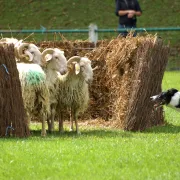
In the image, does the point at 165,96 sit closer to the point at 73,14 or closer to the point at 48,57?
the point at 48,57

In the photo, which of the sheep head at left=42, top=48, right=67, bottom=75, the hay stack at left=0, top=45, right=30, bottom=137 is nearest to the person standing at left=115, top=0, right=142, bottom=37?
the sheep head at left=42, top=48, right=67, bottom=75

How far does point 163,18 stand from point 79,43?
1917 cm

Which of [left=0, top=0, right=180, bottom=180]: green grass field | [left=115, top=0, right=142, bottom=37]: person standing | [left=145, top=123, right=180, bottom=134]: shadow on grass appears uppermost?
[left=115, top=0, right=142, bottom=37]: person standing

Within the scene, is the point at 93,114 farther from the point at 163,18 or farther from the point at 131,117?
the point at 163,18

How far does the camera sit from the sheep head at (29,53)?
13844 mm

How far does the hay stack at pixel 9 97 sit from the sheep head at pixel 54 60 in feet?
5.39

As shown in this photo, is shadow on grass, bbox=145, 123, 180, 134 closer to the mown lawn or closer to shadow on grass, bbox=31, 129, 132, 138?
shadow on grass, bbox=31, 129, 132, 138

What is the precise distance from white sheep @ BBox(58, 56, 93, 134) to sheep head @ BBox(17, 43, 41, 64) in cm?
60

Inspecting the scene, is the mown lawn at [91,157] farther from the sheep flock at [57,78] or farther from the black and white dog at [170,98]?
the sheep flock at [57,78]

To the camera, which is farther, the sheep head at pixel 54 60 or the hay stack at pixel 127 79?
the sheep head at pixel 54 60

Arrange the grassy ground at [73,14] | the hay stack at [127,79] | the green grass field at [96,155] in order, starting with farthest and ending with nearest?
the grassy ground at [73,14]
the hay stack at [127,79]
the green grass field at [96,155]

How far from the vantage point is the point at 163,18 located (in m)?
35.8

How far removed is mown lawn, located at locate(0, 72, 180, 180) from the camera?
9477 millimetres

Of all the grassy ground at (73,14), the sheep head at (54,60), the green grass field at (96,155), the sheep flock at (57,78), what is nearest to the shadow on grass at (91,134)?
the green grass field at (96,155)
